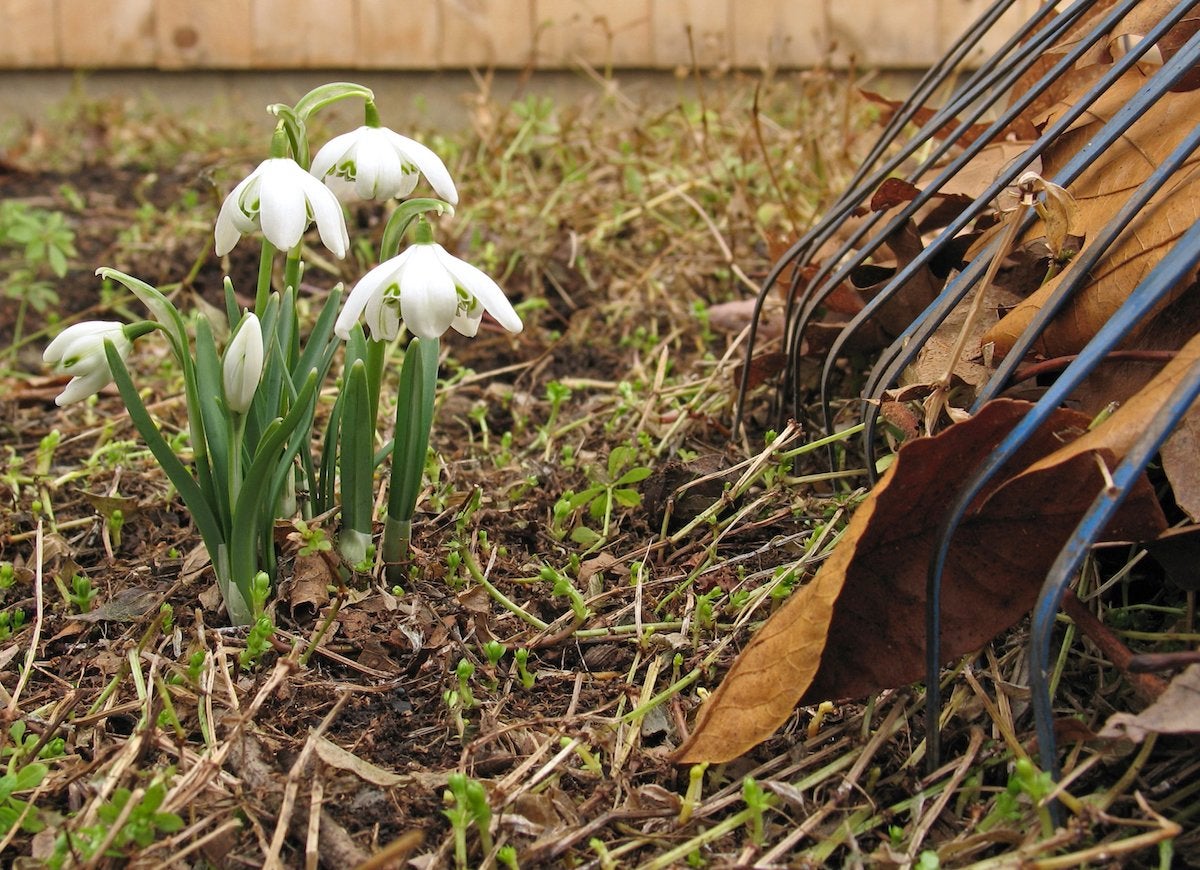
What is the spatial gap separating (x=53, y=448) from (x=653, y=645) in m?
1.10

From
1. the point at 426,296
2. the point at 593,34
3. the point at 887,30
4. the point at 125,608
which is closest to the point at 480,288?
the point at 426,296

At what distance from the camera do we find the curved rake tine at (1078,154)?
126 cm

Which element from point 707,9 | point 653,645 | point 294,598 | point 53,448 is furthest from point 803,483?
point 707,9

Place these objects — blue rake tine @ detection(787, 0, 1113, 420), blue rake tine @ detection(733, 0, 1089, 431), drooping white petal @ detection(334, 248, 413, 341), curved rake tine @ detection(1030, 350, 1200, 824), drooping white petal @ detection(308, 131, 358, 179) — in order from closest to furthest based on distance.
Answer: curved rake tine @ detection(1030, 350, 1200, 824) < drooping white petal @ detection(334, 248, 413, 341) < drooping white petal @ detection(308, 131, 358, 179) < blue rake tine @ detection(787, 0, 1113, 420) < blue rake tine @ detection(733, 0, 1089, 431)

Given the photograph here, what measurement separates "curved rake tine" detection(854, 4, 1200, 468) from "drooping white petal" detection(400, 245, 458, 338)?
56 centimetres

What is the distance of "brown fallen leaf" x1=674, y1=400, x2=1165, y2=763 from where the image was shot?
1.14 m

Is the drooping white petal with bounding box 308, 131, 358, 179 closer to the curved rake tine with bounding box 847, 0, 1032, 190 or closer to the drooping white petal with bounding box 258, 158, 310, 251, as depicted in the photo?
the drooping white petal with bounding box 258, 158, 310, 251

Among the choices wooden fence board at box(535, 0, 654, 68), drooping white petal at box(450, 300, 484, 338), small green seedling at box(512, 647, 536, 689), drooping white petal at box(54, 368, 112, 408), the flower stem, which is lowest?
small green seedling at box(512, 647, 536, 689)

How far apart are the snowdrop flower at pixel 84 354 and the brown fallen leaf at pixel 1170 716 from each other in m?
1.08

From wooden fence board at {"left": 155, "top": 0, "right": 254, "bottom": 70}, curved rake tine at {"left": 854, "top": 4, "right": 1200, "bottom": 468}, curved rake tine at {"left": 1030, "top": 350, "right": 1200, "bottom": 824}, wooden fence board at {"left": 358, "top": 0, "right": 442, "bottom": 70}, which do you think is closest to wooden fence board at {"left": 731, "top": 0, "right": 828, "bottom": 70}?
wooden fence board at {"left": 358, "top": 0, "right": 442, "bottom": 70}

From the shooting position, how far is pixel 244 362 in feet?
4.06

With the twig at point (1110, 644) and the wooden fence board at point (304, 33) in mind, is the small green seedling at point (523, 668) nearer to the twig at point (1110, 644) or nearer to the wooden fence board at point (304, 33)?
the twig at point (1110, 644)

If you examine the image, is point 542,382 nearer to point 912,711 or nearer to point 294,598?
point 294,598

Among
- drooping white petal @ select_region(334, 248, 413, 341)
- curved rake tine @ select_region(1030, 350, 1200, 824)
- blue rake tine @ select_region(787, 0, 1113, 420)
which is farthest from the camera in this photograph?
blue rake tine @ select_region(787, 0, 1113, 420)
